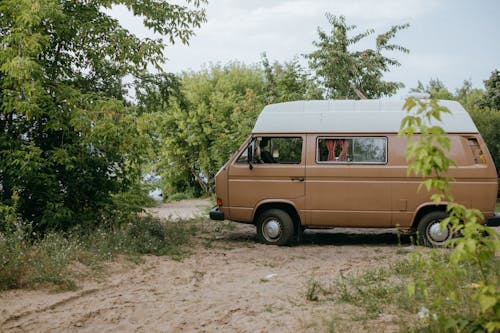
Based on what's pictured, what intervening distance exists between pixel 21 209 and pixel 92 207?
123cm

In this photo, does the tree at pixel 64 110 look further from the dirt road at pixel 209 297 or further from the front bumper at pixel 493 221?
the front bumper at pixel 493 221

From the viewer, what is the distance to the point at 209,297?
23.1ft

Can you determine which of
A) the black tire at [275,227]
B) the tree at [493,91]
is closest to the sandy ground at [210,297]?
the black tire at [275,227]

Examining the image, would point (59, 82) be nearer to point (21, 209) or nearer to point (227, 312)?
point (21, 209)

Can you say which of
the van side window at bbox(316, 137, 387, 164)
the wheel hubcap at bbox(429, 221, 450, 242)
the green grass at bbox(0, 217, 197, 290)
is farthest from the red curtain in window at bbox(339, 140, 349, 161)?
the green grass at bbox(0, 217, 197, 290)

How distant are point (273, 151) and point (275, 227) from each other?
4.62 ft

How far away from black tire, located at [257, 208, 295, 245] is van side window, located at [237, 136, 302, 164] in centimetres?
95

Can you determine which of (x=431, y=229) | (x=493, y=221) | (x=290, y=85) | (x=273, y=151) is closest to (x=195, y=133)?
(x=290, y=85)

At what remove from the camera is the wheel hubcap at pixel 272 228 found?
10.7 meters

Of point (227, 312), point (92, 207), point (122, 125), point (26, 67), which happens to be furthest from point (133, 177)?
point (227, 312)

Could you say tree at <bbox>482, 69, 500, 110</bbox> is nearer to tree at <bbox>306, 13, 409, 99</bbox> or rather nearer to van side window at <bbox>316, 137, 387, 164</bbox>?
tree at <bbox>306, 13, 409, 99</bbox>

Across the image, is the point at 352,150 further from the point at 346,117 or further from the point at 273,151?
the point at 273,151

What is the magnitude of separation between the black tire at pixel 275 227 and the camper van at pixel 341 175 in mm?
18

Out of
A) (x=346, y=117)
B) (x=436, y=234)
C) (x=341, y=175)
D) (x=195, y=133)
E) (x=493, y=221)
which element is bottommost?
(x=436, y=234)
